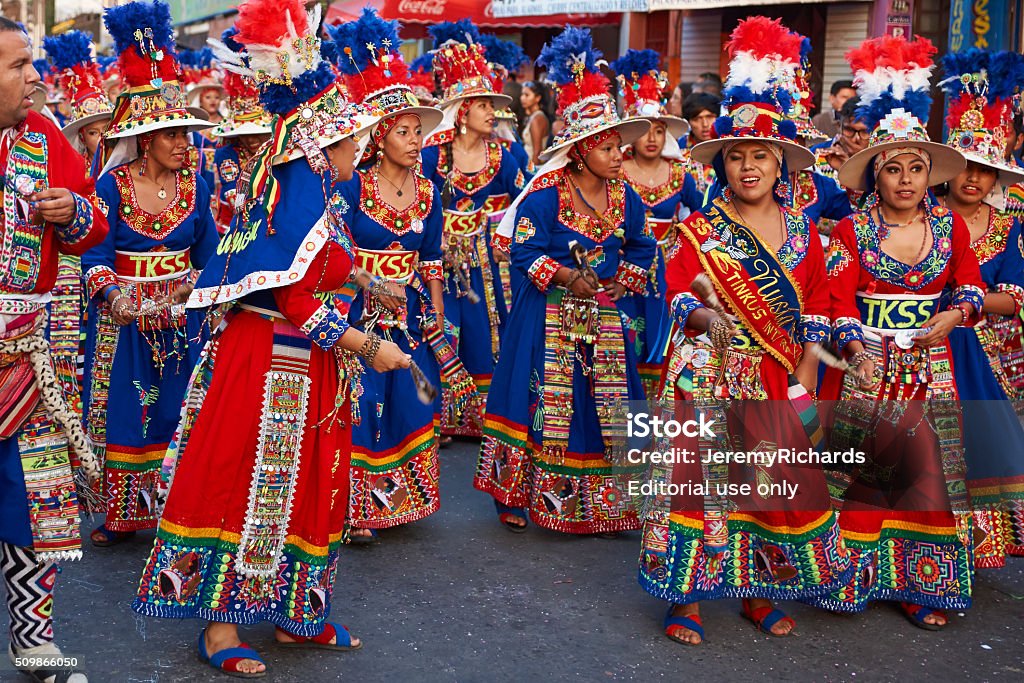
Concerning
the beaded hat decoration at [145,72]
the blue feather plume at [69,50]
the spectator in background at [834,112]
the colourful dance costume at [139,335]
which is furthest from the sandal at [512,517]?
the spectator in background at [834,112]

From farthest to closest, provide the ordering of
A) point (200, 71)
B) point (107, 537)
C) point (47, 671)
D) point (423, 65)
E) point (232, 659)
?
point (200, 71), point (423, 65), point (107, 537), point (232, 659), point (47, 671)

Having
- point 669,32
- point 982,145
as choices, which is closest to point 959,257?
point 982,145

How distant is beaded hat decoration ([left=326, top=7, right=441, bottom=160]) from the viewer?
4688 millimetres

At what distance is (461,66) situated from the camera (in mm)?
7664

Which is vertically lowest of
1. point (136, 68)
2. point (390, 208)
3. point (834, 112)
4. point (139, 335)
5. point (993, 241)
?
point (139, 335)

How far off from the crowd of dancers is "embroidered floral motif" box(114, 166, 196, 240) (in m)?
0.01

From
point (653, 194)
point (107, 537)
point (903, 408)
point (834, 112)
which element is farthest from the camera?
point (834, 112)

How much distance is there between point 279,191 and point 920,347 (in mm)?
2664

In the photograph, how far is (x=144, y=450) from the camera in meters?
5.46

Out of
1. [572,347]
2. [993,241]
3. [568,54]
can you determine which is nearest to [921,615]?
[993,241]

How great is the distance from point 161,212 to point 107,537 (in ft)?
5.05

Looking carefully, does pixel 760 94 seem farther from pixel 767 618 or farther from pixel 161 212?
pixel 161 212

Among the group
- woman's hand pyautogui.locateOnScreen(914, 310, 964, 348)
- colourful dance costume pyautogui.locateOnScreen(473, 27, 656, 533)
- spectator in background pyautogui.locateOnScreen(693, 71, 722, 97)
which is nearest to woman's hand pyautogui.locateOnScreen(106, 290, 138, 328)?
colourful dance costume pyautogui.locateOnScreen(473, 27, 656, 533)

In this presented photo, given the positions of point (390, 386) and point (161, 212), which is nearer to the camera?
point (161, 212)
